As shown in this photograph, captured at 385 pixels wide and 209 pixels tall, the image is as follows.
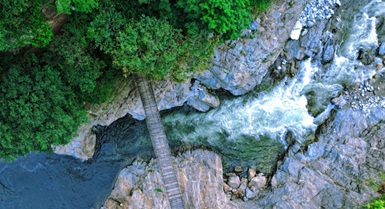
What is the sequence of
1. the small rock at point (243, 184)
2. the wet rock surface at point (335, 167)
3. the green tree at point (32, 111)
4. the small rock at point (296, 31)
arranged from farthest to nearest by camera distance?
the small rock at point (296, 31) → the small rock at point (243, 184) → the wet rock surface at point (335, 167) → the green tree at point (32, 111)

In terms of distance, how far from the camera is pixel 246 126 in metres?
15.3

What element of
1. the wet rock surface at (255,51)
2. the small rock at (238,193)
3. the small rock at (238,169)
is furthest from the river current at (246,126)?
the wet rock surface at (255,51)

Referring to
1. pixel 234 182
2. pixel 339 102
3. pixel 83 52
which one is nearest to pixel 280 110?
pixel 339 102

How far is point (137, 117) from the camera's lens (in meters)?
14.9

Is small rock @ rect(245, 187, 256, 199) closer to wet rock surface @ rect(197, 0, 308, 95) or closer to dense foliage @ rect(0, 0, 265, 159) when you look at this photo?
wet rock surface @ rect(197, 0, 308, 95)

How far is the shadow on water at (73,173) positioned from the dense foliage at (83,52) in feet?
12.6

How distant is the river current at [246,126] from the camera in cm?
1482

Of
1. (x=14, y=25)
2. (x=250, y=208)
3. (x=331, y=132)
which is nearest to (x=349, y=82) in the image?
(x=331, y=132)

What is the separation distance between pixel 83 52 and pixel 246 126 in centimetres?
854

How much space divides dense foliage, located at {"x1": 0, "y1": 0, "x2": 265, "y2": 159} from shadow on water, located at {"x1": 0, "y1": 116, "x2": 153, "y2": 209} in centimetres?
383

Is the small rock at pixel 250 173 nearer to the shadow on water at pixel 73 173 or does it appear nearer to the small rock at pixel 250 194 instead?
the small rock at pixel 250 194

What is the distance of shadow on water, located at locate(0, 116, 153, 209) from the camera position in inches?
564

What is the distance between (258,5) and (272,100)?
4913mm

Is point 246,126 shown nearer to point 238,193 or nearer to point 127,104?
point 238,193
